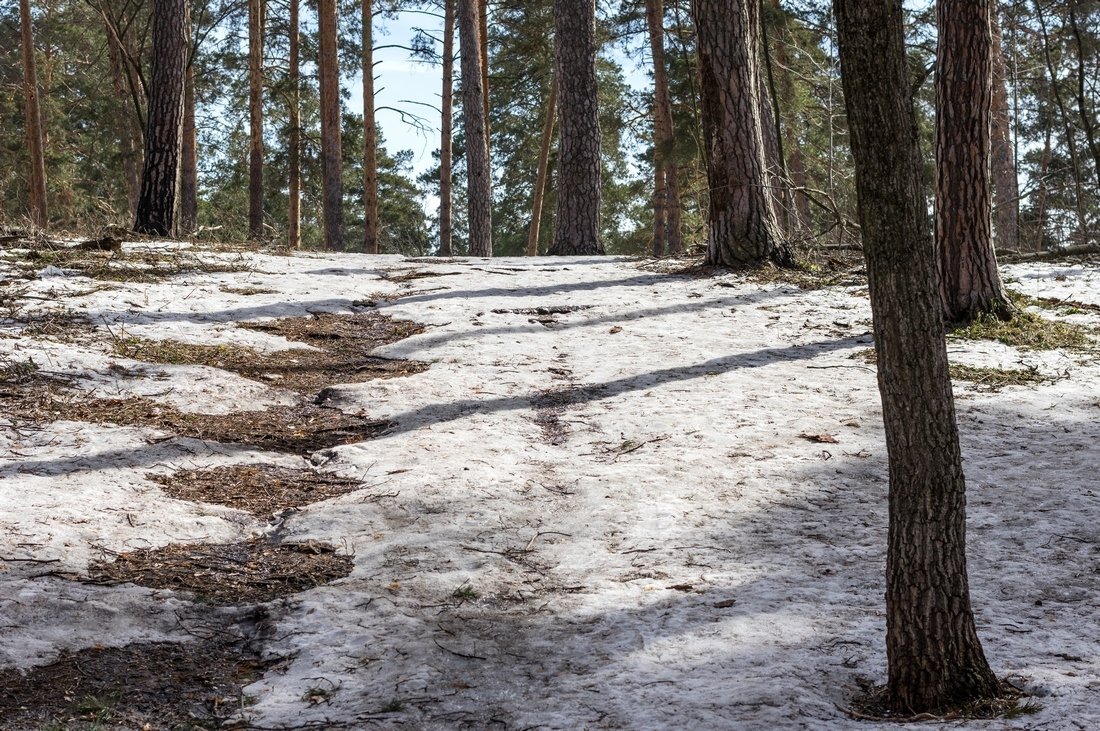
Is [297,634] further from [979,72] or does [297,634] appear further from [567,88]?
[567,88]

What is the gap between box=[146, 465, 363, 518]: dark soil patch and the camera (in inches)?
157

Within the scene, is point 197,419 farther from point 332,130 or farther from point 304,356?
point 332,130

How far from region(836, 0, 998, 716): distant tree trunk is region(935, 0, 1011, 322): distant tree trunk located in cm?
501

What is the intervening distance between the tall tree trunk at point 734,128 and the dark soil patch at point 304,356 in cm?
387

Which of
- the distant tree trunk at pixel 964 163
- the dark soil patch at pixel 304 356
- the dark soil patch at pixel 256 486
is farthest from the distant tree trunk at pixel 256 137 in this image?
the dark soil patch at pixel 256 486

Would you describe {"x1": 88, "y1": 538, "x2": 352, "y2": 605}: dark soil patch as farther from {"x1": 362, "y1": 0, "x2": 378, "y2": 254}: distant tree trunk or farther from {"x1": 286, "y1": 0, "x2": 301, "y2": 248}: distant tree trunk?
{"x1": 286, "y1": 0, "x2": 301, "y2": 248}: distant tree trunk

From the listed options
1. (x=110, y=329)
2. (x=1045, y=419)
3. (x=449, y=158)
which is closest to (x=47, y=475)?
(x=110, y=329)

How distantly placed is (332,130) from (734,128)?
419 inches

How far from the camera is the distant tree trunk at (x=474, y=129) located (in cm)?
1479

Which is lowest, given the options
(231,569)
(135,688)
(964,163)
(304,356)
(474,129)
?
(135,688)

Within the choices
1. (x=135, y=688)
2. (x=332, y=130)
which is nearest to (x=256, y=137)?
(x=332, y=130)

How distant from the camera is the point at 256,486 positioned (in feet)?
13.8

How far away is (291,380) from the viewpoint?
5.93 metres

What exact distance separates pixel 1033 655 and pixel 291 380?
4.65m
